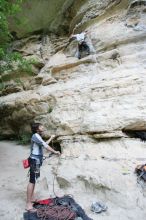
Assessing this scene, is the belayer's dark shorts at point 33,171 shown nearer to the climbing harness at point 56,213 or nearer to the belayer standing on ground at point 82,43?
the climbing harness at point 56,213

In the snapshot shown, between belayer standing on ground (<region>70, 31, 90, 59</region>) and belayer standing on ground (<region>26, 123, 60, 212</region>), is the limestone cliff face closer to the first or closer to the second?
belayer standing on ground (<region>70, 31, 90, 59</region>)

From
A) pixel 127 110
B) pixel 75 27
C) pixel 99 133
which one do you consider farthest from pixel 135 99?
pixel 75 27

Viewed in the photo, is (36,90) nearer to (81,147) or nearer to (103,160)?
(81,147)

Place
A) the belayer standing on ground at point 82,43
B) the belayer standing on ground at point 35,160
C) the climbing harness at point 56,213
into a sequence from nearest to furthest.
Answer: the climbing harness at point 56,213, the belayer standing on ground at point 35,160, the belayer standing on ground at point 82,43

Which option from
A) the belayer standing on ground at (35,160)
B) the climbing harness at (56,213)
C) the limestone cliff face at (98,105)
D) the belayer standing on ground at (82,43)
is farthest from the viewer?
the belayer standing on ground at (82,43)

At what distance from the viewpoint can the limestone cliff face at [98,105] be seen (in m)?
6.61

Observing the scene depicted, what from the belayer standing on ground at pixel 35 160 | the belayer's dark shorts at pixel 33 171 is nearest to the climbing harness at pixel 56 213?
the belayer standing on ground at pixel 35 160

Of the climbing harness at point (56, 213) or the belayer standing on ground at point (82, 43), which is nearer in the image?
the climbing harness at point (56, 213)

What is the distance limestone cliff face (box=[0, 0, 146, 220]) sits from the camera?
661 cm

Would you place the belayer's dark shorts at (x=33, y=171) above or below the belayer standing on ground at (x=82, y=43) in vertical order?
below

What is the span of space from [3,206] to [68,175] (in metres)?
1.75

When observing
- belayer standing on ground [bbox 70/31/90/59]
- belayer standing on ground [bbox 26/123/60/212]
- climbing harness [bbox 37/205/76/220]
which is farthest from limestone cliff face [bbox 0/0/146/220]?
belayer standing on ground [bbox 26/123/60/212]

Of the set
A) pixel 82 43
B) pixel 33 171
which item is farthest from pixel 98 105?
pixel 82 43

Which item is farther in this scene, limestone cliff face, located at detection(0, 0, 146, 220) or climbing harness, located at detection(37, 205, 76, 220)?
limestone cliff face, located at detection(0, 0, 146, 220)
